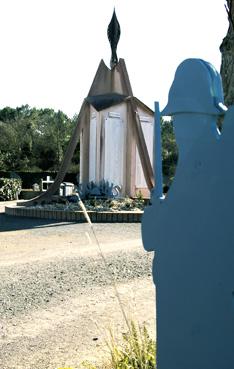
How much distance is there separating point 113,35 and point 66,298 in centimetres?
1083

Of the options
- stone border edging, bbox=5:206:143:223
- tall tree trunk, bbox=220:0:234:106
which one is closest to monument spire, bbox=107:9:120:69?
stone border edging, bbox=5:206:143:223

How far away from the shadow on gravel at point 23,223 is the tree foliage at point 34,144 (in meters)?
19.8

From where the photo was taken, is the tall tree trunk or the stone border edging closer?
the tall tree trunk

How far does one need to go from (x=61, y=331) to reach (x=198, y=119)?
2.47 meters

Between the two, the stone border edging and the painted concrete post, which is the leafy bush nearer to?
the stone border edging

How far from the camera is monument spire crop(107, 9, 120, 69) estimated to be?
1391cm

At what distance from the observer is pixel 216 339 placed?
161 centimetres

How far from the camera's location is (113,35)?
1409 cm

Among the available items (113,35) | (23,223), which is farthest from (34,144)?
(23,223)

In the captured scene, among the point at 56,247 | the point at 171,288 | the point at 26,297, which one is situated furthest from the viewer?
the point at 56,247

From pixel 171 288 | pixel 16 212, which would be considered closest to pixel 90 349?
pixel 171 288

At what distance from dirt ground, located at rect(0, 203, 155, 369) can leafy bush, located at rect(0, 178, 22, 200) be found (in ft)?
44.8

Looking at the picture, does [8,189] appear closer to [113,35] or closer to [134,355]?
[113,35]

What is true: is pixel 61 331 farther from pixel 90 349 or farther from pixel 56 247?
pixel 56 247
